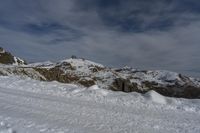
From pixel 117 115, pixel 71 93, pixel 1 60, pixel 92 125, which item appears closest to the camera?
pixel 92 125

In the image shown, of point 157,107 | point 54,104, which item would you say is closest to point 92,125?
point 54,104

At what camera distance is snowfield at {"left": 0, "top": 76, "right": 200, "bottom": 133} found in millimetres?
10062

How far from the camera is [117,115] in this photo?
41.0 ft

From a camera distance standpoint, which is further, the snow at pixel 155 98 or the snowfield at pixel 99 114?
the snow at pixel 155 98

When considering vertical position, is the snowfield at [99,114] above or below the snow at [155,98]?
below

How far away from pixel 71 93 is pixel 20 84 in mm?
5276

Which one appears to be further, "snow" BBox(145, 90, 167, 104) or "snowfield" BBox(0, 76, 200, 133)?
"snow" BBox(145, 90, 167, 104)

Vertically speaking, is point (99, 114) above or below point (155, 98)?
below

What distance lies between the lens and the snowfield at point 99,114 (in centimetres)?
1006

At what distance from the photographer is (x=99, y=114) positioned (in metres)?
12.4

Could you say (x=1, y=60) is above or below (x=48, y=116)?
above

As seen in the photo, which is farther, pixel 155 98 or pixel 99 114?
pixel 155 98

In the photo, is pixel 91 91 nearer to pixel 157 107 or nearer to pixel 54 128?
pixel 157 107

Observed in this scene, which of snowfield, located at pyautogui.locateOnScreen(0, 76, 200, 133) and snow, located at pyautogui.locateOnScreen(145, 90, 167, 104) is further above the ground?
snow, located at pyautogui.locateOnScreen(145, 90, 167, 104)
